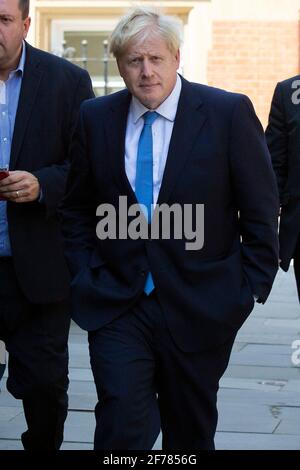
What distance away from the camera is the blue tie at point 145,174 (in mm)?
4355

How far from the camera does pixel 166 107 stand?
444 centimetres

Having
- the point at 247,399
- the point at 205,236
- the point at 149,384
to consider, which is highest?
the point at 205,236

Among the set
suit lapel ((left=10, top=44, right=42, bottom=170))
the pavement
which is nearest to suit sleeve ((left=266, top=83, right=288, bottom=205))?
the pavement

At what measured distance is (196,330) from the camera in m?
4.34

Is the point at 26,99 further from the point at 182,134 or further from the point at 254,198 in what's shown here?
the point at 254,198

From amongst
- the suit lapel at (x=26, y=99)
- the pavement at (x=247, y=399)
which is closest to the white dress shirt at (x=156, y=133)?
the suit lapel at (x=26, y=99)

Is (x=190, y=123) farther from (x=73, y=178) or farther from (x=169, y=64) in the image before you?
(x=73, y=178)

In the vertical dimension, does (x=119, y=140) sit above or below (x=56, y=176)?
above

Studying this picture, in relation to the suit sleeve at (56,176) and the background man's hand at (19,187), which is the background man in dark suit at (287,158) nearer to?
the suit sleeve at (56,176)

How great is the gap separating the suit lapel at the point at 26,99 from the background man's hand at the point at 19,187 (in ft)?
0.51

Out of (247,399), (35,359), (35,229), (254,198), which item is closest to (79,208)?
(35,229)

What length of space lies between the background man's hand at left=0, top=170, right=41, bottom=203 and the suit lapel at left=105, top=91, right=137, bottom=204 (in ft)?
1.77

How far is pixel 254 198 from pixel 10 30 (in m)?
1.28

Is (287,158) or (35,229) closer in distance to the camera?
(35,229)
